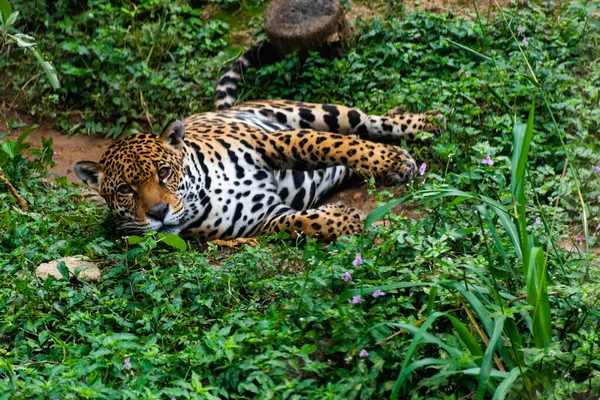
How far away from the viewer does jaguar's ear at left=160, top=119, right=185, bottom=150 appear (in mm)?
7867

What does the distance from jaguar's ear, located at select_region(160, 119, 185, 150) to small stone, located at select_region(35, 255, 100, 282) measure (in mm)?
1375

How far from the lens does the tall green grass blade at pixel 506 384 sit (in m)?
4.30

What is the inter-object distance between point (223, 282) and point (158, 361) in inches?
46.6

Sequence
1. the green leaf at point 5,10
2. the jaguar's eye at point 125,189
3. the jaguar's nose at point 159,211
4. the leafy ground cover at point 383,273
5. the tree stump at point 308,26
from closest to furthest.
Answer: the leafy ground cover at point 383,273
the green leaf at point 5,10
the jaguar's nose at point 159,211
the jaguar's eye at point 125,189
the tree stump at point 308,26

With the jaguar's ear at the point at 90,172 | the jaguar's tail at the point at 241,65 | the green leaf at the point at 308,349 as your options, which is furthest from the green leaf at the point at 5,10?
the green leaf at the point at 308,349

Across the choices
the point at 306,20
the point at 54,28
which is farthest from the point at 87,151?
the point at 306,20

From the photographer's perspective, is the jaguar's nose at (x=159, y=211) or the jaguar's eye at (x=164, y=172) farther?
the jaguar's eye at (x=164, y=172)

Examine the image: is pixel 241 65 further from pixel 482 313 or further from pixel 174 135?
pixel 482 313


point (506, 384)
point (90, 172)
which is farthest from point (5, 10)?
point (506, 384)

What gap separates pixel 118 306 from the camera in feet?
20.1

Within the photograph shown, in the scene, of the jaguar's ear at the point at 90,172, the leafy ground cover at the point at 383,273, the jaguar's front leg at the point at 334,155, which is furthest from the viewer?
the jaguar's front leg at the point at 334,155

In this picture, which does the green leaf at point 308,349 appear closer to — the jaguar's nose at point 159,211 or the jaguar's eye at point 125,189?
the jaguar's nose at point 159,211

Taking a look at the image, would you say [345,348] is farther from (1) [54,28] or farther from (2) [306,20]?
(1) [54,28]

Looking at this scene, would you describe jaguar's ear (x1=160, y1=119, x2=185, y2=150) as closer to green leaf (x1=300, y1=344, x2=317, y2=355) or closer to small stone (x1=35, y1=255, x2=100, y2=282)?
small stone (x1=35, y1=255, x2=100, y2=282)
